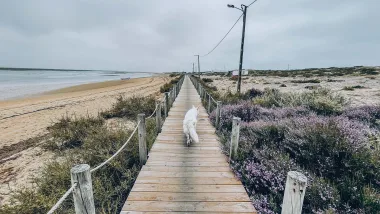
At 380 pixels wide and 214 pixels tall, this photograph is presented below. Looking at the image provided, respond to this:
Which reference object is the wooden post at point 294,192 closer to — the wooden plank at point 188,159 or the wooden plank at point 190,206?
the wooden plank at point 190,206

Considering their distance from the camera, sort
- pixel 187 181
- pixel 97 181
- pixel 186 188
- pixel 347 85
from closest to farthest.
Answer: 1. pixel 97 181
2. pixel 186 188
3. pixel 187 181
4. pixel 347 85

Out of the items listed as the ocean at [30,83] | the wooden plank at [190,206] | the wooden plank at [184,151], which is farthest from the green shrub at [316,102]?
the ocean at [30,83]

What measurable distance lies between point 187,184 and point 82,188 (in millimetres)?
2239

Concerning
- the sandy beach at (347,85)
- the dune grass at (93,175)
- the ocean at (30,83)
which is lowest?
the ocean at (30,83)

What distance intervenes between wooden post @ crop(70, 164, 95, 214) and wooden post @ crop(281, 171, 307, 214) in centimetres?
214

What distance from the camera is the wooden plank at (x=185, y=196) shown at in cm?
363

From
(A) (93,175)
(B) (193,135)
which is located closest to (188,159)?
(B) (193,135)

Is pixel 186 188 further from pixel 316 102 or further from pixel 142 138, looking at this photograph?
pixel 316 102

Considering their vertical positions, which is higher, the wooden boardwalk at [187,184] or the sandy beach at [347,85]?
the sandy beach at [347,85]

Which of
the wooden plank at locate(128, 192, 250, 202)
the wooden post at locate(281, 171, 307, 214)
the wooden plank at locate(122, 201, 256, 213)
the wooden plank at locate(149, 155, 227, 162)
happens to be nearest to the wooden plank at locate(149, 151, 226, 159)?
the wooden plank at locate(149, 155, 227, 162)

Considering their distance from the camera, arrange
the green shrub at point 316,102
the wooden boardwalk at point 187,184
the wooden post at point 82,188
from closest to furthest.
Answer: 1. the wooden post at point 82,188
2. the wooden boardwalk at point 187,184
3. the green shrub at point 316,102

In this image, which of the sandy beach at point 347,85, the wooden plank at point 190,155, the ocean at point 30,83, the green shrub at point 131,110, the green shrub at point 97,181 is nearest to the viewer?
the green shrub at point 97,181

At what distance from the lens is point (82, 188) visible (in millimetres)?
2244

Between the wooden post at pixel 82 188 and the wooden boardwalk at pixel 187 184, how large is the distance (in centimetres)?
111
